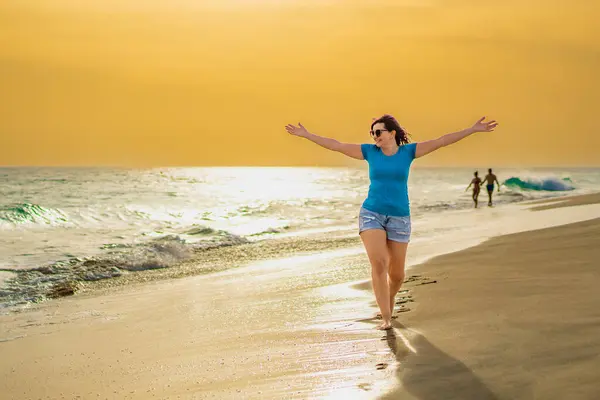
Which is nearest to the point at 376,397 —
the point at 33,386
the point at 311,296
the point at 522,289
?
the point at 33,386

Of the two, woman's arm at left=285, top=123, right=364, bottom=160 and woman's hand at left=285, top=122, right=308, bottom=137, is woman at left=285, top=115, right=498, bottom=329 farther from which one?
woman's hand at left=285, top=122, right=308, bottom=137

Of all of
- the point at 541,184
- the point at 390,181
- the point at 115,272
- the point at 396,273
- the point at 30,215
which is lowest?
the point at 541,184

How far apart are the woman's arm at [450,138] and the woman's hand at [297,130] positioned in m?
1.16

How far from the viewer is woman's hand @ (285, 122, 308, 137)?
7055mm

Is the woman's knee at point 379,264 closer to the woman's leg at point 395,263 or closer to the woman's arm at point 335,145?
the woman's leg at point 395,263

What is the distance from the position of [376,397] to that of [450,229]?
50.2 feet

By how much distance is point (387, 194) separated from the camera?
6.62m

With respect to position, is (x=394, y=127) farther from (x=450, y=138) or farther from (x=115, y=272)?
(x=115, y=272)

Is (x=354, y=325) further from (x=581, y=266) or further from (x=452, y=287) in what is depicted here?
(x=581, y=266)

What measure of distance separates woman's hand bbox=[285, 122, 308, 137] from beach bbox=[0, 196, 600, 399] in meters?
1.90

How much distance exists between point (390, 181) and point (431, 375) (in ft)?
7.48

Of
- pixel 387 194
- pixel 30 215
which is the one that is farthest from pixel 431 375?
pixel 30 215

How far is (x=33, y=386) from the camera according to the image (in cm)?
567

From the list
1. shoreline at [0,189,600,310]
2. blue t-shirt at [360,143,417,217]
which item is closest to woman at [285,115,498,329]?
blue t-shirt at [360,143,417,217]
